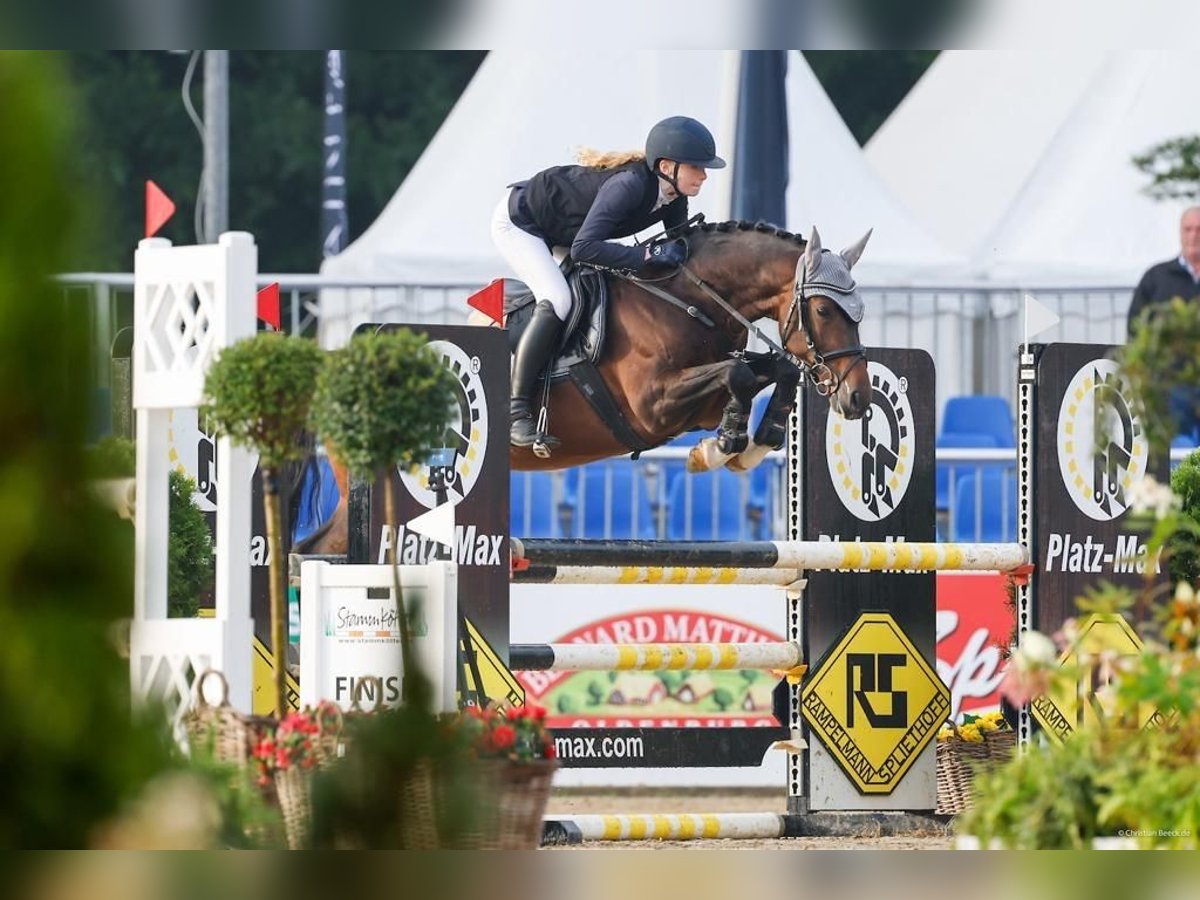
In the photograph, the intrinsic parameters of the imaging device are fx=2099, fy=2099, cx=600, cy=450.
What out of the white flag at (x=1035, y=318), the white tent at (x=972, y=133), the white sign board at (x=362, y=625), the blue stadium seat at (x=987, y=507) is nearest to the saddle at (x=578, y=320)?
the white flag at (x=1035, y=318)

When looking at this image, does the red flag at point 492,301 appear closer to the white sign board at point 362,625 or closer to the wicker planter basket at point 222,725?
the white sign board at point 362,625

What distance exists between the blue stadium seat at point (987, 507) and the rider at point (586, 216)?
2.78 meters

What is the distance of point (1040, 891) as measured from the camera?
7.42 feet

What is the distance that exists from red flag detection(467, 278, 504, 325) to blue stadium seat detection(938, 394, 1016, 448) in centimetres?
412

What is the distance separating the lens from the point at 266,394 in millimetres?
2994

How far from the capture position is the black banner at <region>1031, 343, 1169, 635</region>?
527 centimetres

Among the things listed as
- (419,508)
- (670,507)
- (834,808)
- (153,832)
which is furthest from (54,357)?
(670,507)

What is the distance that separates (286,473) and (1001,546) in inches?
78.0

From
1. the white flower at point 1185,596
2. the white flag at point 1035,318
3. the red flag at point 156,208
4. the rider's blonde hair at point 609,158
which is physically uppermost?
the rider's blonde hair at point 609,158

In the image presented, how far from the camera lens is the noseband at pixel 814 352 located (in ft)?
17.3

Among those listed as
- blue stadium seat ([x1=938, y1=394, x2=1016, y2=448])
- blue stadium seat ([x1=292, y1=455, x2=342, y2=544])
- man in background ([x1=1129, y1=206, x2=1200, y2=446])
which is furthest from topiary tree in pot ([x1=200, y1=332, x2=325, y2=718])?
blue stadium seat ([x1=938, y1=394, x2=1016, y2=448])

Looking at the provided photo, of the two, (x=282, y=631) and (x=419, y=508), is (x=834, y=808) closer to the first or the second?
(x=419, y=508)

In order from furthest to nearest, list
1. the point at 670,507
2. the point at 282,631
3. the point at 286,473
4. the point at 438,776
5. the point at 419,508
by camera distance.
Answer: the point at 670,507
the point at 286,473
the point at 419,508
the point at 282,631
the point at 438,776

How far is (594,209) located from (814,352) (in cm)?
67
